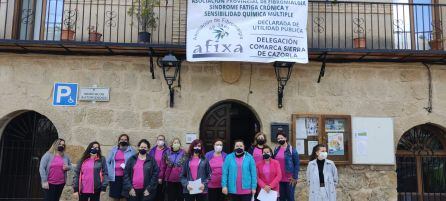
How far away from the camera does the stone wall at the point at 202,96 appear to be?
834 cm

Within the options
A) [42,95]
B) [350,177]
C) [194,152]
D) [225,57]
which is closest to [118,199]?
[194,152]

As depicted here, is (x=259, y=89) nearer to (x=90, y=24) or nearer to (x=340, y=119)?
(x=340, y=119)

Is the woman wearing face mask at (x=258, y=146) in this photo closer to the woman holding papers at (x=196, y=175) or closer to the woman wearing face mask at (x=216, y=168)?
the woman wearing face mask at (x=216, y=168)

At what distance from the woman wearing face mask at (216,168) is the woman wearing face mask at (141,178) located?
0.91m

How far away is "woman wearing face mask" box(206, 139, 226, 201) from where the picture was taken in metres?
7.34

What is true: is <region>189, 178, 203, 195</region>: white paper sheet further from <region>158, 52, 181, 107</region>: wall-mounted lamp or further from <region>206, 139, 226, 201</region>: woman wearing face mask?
<region>158, 52, 181, 107</region>: wall-mounted lamp

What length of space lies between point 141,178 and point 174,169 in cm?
59

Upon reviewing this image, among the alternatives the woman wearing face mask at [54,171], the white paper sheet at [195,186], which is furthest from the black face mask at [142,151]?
the woman wearing face mask at [54,171]

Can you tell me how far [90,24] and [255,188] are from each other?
4.59 metres

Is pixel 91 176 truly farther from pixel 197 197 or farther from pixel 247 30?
pixel 247 30

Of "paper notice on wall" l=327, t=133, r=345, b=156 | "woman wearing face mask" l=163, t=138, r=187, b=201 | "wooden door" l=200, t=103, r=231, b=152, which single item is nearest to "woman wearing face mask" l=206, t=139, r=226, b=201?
"woman wearing face mask" l=163, t=138, r=187, b=201

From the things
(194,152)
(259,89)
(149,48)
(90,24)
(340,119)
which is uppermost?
(90,24)

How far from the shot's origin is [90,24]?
868 centimetres

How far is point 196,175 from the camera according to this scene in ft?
23.3
